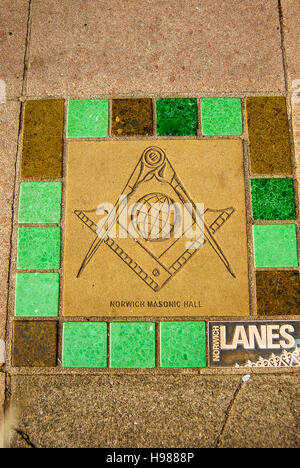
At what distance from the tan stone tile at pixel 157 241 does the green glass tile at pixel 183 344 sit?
0.33 feet

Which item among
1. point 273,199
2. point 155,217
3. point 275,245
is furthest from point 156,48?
point 275,245

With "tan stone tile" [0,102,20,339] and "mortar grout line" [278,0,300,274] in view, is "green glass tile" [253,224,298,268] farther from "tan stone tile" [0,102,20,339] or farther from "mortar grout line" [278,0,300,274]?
"tan stone tile" [0,102,20,339]

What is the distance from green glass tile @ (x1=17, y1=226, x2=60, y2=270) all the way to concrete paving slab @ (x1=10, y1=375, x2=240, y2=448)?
2.89 feet

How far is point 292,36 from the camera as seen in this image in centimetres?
246

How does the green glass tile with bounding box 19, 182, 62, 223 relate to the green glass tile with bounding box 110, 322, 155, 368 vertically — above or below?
above

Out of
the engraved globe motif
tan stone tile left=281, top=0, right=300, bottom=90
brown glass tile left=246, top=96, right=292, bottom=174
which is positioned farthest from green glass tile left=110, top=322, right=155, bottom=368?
tan stone tile left=281, top=0, right=300, bottom=90

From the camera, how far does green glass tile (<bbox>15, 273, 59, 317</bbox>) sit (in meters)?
2.27

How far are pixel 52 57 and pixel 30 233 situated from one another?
1.53 metres

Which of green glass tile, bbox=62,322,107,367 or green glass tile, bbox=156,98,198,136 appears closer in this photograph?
green glass tile, bbox=62,322,107,367

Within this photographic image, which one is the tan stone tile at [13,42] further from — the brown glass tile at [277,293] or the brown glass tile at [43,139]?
the brown glass tile at [277,293]

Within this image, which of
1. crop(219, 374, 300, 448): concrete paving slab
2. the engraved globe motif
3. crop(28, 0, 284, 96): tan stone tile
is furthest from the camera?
crop(28, 0, 284, 96): tan stone tile

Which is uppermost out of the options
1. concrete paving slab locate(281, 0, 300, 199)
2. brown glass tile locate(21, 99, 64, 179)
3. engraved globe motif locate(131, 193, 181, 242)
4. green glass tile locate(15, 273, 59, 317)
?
concrete paving slab locate(281, 0, 300, 199)

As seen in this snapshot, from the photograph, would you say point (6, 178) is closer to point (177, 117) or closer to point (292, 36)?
point (177, 117)
